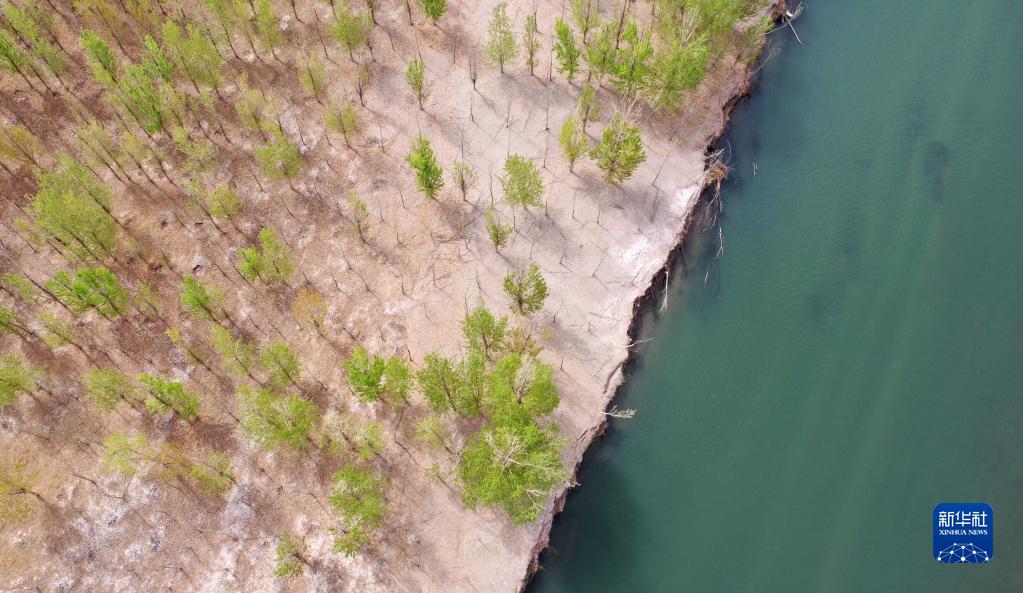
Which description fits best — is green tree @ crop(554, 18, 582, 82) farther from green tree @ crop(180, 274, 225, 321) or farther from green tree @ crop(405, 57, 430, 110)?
green tree @ crop(180, 274, 225, 321)

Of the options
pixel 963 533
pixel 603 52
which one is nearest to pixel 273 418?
pixel 603 52

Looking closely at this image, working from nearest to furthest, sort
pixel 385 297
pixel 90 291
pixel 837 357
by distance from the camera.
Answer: pixel 90 291
pixel 837 357
pixel 385 297

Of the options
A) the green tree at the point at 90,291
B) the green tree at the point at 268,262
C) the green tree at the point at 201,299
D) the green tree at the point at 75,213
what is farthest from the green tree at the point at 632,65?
the green tree at the point at 75,213

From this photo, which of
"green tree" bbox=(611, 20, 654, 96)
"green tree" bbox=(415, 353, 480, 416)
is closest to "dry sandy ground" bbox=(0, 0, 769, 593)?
"green tree" bbox=(611, 20, 654, 96)

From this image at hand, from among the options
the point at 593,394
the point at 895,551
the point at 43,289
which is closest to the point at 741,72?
the point at 593,394

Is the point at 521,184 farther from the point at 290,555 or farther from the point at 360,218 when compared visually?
the point at 290,555

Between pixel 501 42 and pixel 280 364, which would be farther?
pixel 501 42
